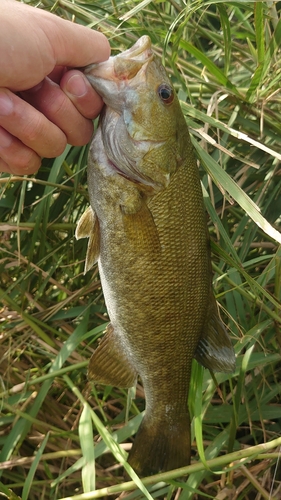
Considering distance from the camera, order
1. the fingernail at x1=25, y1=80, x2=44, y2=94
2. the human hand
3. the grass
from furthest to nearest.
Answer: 1. the grass
2. the fingernail at x1=25, y1=80, x2=44, y2=94
3. the human hand

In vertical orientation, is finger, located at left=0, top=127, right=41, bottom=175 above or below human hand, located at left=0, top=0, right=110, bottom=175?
below

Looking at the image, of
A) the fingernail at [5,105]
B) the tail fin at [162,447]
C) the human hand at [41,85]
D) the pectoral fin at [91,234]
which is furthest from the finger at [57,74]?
the tail fin at [162,447]

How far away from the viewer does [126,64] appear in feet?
5.27

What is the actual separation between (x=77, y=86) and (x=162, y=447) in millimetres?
1172

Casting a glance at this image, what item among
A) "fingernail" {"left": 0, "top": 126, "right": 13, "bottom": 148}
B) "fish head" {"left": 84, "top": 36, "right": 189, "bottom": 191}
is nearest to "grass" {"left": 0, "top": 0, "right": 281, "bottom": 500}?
"fish head" {"left": 84, "top": 36, "right": 189, "bottom": 191}

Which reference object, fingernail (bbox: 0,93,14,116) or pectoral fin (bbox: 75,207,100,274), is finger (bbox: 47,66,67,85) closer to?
fingernail (bbox: 0,93,14,116)

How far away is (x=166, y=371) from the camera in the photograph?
186cm

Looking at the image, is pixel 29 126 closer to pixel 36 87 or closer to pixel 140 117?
pixel 36 87

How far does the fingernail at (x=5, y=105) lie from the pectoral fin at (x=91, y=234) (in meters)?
0.37

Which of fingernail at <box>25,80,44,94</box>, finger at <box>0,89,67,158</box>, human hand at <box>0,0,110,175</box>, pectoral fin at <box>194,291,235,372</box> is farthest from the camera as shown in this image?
pectoral fin at <box>194,291,235,372</box>

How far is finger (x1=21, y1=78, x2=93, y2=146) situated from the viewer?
1687 mm

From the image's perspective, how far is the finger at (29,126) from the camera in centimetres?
160

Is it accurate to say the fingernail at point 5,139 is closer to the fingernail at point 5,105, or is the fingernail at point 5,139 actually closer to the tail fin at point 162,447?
the fingernail at point 5,105

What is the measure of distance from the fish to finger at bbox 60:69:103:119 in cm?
3
